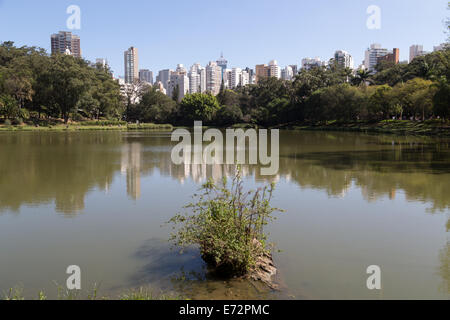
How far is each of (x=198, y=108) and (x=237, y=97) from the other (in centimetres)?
916

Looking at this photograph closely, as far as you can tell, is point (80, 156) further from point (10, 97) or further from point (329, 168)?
point (10, 97)

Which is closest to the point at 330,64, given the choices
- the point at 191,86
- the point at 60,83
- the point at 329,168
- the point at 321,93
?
the point at 321,93

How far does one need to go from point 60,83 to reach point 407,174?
52.9 m

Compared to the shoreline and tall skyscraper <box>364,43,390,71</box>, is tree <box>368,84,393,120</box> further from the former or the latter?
tall skyscraper <box>364,43,390,71</box>

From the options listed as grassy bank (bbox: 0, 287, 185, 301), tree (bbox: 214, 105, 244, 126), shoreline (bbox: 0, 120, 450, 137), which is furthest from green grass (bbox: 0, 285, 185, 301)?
tree (bbox: 214, 105, 244, 126)

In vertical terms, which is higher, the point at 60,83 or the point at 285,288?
the point at 60,83

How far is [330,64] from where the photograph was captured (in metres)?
75.4

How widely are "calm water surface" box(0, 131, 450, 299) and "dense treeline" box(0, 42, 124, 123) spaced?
4324 cm

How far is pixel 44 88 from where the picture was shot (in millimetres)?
56188

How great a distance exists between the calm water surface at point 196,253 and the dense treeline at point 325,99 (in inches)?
1014

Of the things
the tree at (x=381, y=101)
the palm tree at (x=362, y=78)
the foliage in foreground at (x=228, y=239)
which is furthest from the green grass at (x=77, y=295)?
the palm tree at (x=362, y=78)

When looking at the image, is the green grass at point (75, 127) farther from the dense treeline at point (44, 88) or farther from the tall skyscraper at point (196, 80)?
the tall skyscraper at point (196, 80)

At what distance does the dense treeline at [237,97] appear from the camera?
164 ft
